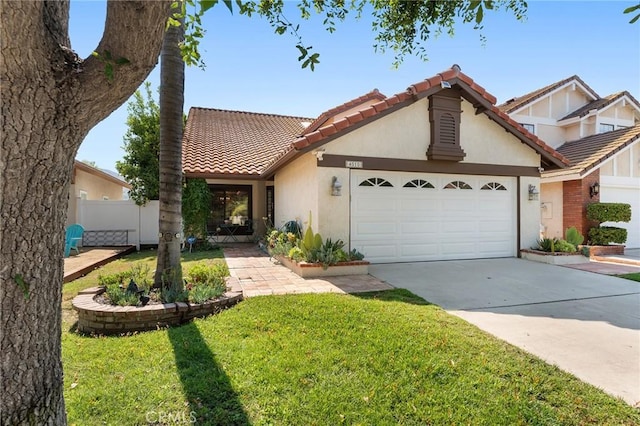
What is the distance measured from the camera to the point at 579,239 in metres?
10.7

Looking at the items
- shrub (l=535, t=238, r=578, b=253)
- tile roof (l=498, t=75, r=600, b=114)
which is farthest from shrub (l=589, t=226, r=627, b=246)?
tile roof (l=498, t=75, r=600, b=114)

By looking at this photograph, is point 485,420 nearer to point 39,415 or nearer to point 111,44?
point 39,415

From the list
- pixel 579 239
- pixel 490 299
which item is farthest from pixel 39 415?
pixel 579 239

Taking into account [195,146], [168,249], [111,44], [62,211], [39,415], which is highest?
[195,146]

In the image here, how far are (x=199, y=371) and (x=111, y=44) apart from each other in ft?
10.0

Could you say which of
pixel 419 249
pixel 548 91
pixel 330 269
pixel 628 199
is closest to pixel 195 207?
pixel 330 269

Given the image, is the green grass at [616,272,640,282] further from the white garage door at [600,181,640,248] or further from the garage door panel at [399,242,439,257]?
the white garage door at [600,181,640,248]

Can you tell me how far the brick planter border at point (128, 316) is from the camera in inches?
186

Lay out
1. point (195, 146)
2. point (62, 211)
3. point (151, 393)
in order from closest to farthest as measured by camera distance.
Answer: point (62, 211) → point (151, 393) → point (195, 146)

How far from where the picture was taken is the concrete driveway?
3762 mm

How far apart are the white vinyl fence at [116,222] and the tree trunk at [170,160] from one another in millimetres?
9124

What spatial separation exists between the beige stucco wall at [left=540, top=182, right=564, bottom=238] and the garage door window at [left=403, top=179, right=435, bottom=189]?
8.22 meters

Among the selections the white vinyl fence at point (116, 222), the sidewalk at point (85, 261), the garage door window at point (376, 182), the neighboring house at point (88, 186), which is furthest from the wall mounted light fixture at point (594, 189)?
the neighboring house at point (88, 186)

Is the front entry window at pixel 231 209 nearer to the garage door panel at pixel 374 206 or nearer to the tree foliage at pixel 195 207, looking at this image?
the tree foliage at pixel 195 207
